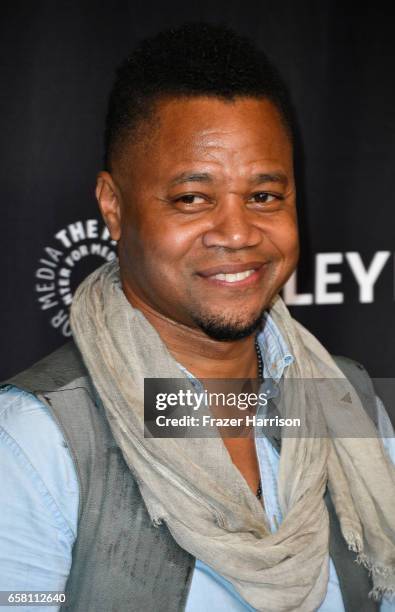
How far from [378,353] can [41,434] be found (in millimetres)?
1213

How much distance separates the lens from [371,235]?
2166 millimetres

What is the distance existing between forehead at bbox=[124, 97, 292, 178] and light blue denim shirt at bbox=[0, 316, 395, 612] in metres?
0.44

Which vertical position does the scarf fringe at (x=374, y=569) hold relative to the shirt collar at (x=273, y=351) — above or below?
below

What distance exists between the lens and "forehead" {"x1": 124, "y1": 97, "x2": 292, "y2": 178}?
1294mm

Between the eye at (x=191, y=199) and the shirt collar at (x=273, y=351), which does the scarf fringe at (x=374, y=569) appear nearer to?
the shirt collar at (x=273, y=351)

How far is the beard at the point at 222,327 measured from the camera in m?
1.36

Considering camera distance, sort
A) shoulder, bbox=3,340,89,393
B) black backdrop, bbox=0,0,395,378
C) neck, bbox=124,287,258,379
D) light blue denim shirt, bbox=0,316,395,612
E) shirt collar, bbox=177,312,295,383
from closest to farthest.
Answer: light blue denim shirt, bbox=0,316,395,612 < shoulder, bbox=3,340,89,393 < neck, bbox=124,287,258,379 < shirt collar, bbox=177,312,295,383 < black backdrop, bbox=0,0,395,378

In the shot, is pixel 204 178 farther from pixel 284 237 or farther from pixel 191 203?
pixel 284 237

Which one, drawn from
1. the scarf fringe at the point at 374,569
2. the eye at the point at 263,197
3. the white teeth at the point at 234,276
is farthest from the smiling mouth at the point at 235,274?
the scarf fringe at the point at 374,569

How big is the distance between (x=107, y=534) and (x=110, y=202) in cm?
57

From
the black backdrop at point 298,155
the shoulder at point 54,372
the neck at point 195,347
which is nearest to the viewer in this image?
the shoulder at point 54,372

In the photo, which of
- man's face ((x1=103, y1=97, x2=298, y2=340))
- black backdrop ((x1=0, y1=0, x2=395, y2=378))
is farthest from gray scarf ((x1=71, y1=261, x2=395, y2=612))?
black backdrop ((x1=0, y1=0, x2=395, y2=378))

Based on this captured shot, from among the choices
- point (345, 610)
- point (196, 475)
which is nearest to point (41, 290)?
point (196, 475)

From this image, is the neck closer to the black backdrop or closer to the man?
the man
